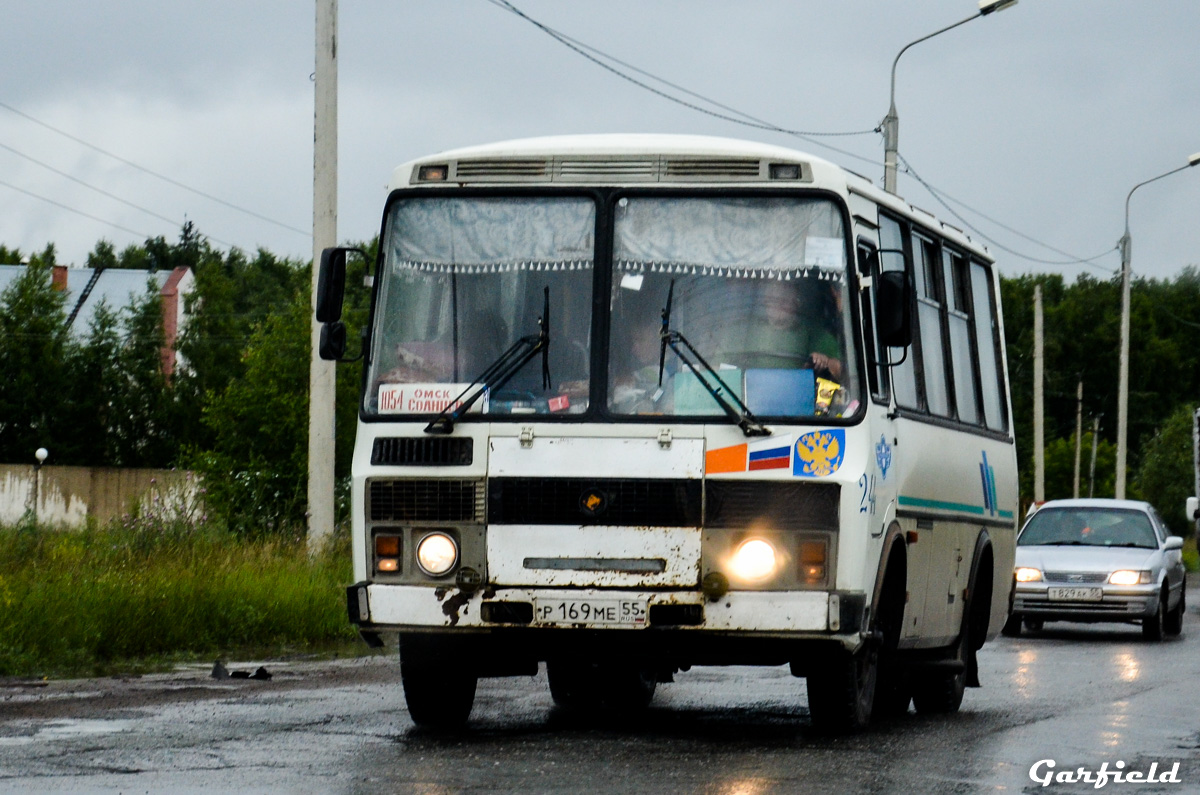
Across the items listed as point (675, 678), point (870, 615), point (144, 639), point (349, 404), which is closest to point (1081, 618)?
point (675, 678)

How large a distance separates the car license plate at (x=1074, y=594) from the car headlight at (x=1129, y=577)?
7.8 inches

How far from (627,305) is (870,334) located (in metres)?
1.16

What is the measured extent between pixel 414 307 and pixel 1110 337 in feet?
319

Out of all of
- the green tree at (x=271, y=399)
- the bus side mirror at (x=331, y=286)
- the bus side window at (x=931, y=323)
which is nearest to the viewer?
the bus side mirror at (x=331, y=286)

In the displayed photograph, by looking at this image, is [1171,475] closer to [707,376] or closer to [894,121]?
[894,121]

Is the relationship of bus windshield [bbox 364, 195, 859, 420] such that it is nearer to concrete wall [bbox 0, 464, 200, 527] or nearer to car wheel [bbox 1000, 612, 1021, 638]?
car wheel [bbox 1000, 612, 1021, 638]

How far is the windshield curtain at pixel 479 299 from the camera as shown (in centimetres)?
946

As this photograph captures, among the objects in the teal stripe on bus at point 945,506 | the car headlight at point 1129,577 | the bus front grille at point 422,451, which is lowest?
the car headlight at point 1129,577

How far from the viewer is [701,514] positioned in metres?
9.19

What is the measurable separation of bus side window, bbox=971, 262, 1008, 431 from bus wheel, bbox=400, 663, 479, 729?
427cm

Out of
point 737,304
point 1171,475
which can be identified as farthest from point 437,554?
point 1171,475

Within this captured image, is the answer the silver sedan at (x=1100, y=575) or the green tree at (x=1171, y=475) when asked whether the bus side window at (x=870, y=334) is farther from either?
the green tree at (x=1171, y=475)

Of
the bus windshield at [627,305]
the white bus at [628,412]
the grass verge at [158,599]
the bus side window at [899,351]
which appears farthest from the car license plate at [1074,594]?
the bus windshield at [627,305]
